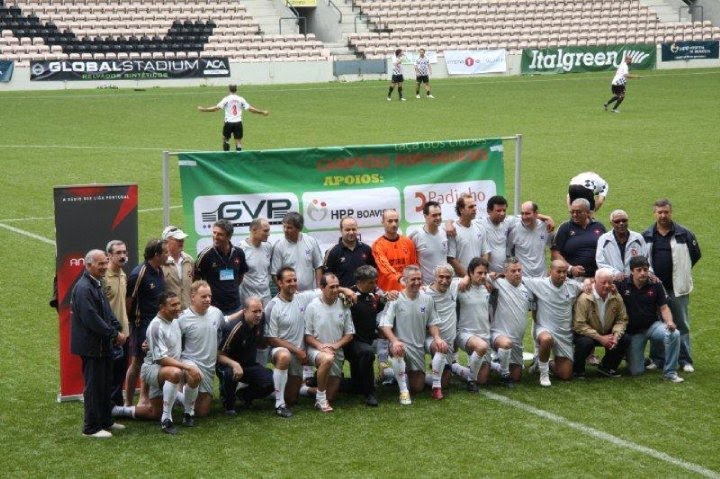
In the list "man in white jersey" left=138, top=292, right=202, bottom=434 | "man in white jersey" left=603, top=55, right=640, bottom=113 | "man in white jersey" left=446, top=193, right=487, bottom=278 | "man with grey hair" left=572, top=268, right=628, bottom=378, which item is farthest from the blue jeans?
"man in white jersey" left=603, top=55, right=640, bottom=113

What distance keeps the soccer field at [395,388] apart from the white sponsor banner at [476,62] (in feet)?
33.7

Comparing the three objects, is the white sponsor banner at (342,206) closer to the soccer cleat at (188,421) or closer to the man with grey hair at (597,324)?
the man with grey hair at (597,324)

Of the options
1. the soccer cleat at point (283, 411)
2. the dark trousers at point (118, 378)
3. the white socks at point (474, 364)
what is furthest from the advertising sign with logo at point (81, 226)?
the white socks at point (474, 364)

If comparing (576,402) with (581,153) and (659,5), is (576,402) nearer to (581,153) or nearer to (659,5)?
(581,153)

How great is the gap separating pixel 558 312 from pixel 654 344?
1.14m

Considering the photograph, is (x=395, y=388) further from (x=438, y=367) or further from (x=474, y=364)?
(x=474, y=364)

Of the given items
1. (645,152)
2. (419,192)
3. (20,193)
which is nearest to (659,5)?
(645,152)

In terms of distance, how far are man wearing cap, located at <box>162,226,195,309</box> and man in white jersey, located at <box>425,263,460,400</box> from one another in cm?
244

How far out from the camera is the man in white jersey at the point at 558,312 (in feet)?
41.7

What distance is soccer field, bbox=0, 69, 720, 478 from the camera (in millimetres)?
10328

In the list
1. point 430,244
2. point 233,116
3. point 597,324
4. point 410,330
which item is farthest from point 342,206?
point 233,116

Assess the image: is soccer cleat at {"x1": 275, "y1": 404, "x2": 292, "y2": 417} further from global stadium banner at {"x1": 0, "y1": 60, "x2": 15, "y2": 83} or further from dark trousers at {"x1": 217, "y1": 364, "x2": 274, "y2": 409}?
global stadium banner at {"x1": 0, "y1": 60, "x2": 15, "y2": 83}

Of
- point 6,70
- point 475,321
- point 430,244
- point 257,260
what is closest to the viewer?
point 257,260

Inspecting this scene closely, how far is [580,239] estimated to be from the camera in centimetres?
1314
